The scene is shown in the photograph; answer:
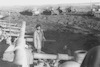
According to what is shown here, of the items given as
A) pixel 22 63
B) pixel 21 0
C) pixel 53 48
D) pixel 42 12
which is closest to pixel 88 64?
pixel 22 63

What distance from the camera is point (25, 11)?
14750mm

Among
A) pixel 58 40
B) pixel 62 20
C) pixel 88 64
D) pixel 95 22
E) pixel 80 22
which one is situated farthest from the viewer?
pixel 62 20

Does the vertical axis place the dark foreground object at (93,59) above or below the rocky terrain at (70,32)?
above

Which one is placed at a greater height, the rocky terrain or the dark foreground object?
the dark foreground object

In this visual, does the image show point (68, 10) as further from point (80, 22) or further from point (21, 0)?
point (21, 0)

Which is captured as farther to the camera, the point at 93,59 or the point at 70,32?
the point at 70,32

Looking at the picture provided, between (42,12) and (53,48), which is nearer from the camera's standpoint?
(53,48)

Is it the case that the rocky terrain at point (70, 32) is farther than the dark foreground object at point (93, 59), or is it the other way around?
the rocky terrain at point (70, 32)

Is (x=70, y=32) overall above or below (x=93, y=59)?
below

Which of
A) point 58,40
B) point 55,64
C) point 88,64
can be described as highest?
point 88,64

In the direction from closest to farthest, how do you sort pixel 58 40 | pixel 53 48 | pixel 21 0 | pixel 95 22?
1. pixel 53 48
2. pixel 58 40
3. pixel 21 0
4. pixel 95 22

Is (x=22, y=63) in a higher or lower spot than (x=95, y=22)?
higher

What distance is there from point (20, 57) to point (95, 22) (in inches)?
357

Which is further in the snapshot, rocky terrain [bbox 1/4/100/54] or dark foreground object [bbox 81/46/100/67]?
rocky terrain [bbox 1/4/100/54]
